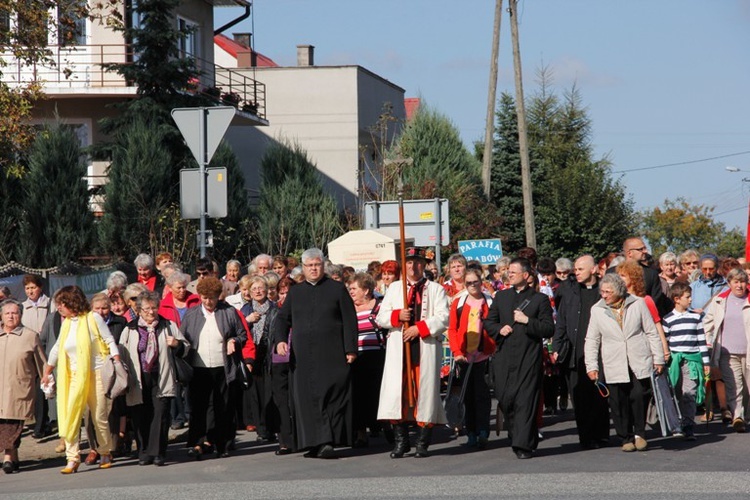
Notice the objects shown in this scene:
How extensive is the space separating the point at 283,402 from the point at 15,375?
262 centimetres

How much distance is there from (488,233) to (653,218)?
70.6 m

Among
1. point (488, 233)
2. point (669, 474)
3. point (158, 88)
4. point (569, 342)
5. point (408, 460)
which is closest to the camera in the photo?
point (669, 474)

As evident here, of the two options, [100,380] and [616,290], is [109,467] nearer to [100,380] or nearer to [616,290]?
[100,380]

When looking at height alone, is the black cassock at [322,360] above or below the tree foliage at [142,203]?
below

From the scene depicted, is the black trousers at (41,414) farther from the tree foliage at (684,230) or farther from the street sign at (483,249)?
the tree foliage at (684,230)

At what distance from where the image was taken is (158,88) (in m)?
29.2

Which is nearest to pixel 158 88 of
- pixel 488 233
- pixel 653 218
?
pixel 488 233

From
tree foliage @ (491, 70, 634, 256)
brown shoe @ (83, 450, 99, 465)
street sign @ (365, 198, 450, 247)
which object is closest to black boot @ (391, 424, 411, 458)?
brown shoe @ (83, 450, 99, 465)

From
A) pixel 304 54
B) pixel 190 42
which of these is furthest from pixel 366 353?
pixel 304 54

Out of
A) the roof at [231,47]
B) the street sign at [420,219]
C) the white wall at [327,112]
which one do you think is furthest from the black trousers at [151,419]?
the roof at [231,47]

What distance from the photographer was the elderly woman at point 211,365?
42.8 feet

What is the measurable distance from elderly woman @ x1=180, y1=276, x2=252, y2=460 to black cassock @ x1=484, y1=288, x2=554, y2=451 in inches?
99.1

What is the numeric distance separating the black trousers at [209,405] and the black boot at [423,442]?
1.92 m

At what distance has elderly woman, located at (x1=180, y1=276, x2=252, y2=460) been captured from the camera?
13.0 m
